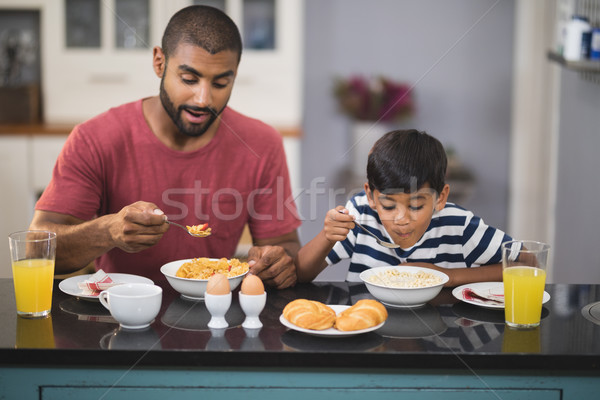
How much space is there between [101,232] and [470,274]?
84 centimetres

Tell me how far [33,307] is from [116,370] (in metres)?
0.26

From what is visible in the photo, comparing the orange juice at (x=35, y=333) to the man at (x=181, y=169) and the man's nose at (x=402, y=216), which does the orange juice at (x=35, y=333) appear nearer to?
the man at (x=181, y=169)

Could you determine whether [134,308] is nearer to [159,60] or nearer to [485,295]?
[485,295]

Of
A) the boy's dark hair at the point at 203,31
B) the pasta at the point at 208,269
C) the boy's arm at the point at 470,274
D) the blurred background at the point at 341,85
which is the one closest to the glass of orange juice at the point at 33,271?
the pasta at the point at 208,269

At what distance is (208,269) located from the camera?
149cm

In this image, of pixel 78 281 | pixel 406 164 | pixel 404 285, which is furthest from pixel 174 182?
pixel 404 285

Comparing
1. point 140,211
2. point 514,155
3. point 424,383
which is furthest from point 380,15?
point 424,383

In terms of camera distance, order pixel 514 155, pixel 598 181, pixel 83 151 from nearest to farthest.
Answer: pixel 83 151
pixel 598 181
pixel 514 155

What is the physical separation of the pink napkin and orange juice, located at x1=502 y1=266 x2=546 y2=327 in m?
0.80

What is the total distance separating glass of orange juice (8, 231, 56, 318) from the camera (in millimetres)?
1346

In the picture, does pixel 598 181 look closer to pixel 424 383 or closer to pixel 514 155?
pixel 514 155

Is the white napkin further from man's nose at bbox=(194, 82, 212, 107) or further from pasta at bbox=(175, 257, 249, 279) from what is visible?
man's nose at bbox=(194, 82, 212, 107)

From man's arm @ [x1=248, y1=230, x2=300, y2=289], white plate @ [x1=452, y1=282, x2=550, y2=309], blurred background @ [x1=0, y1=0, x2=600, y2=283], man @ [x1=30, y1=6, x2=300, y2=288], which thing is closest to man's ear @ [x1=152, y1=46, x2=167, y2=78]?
man @ [x1=30, y1=6, x2=300, y2=288]

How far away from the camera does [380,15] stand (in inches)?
152
